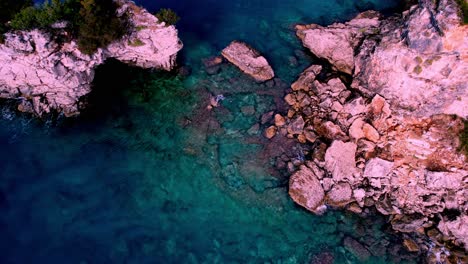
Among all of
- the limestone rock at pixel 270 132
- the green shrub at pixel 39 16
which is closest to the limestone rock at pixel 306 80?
the limestone rock at pixel 270 132

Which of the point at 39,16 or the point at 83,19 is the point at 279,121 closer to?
the point at 83,19

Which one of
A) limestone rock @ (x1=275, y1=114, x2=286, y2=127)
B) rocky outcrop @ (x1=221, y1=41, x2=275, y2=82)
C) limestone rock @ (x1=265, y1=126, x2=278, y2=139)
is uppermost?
rocky outcrop @ (x1=221, y1=41, x2=275, y2=82)

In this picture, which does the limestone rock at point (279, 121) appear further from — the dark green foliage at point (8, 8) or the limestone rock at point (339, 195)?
the dark green foliage at point (8, 8)

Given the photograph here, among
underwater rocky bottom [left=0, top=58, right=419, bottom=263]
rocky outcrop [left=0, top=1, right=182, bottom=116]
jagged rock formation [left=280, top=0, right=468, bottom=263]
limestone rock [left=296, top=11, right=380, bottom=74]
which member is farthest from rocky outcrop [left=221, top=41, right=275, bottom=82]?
limestone rock [left=296, top=11, right=380, bottom=74]

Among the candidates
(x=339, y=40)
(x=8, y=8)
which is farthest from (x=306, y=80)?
(x=8, y=8)

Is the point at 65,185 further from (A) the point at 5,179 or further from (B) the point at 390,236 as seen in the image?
(B) the point at 390,236

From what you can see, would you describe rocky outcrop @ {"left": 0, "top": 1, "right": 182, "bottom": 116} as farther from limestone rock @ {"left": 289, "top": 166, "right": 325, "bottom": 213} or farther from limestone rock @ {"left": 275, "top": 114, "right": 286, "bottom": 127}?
limestone rock @ {"left": 289, "top": 166, "right": 325, "bottom": 213}
